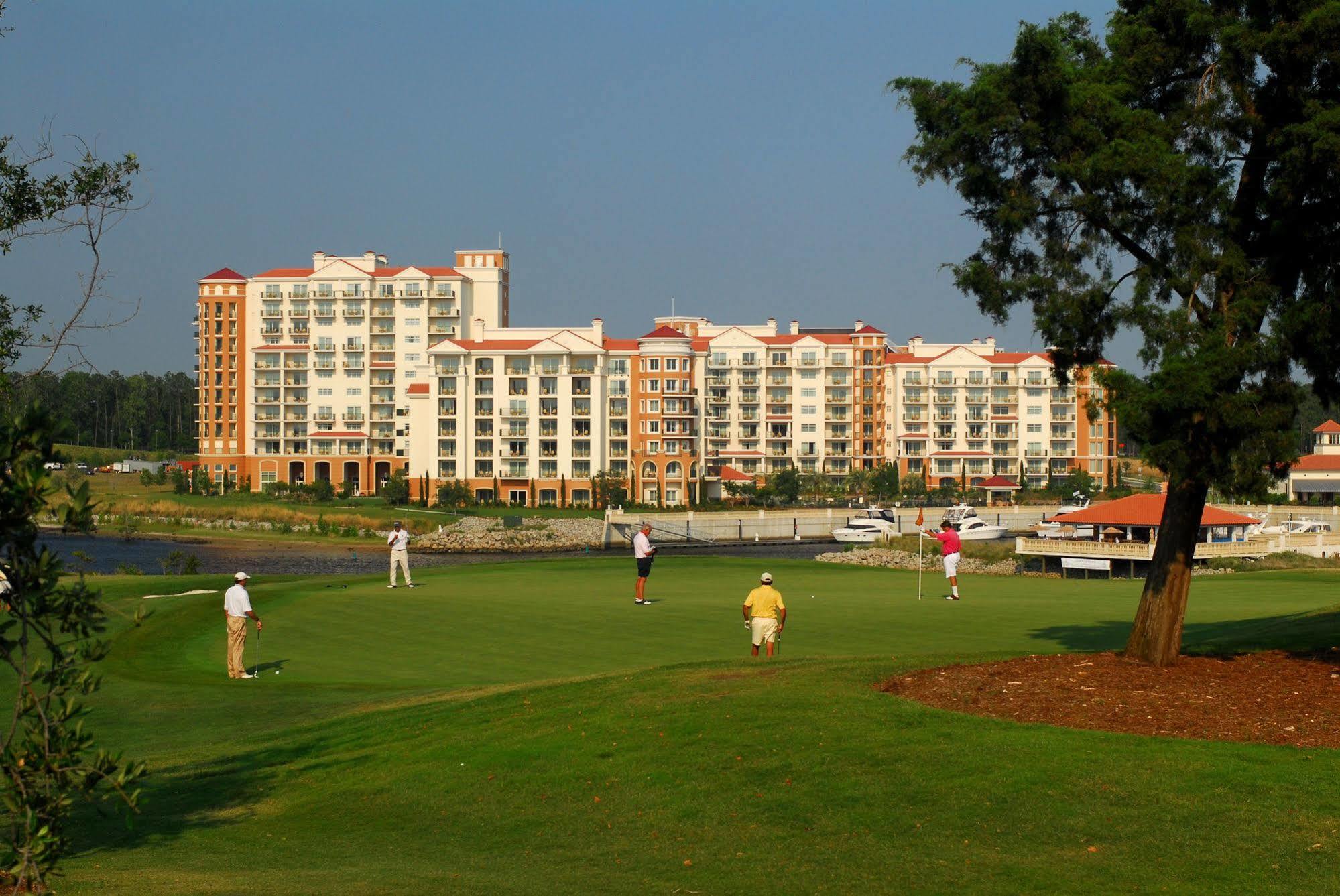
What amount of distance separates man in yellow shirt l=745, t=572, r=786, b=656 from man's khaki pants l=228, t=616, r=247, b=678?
908 centimetres

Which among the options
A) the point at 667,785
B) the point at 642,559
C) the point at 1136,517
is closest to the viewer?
the point at 667,785

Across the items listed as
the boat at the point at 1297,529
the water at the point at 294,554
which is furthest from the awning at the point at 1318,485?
the water at the point at 294,554

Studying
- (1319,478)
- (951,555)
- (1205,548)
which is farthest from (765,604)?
(1319,478)

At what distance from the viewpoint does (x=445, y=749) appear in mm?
15992

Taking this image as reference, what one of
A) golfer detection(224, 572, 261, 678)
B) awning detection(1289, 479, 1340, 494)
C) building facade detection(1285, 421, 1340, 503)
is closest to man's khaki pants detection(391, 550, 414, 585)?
golfer detection(224, 572, 261, 678)

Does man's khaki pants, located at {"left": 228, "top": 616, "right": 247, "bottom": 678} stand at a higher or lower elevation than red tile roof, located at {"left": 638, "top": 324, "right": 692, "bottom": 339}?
lower

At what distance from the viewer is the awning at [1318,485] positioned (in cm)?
12900

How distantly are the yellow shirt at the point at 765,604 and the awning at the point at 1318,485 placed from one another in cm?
11974

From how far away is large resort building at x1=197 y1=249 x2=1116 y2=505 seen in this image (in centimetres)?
13862

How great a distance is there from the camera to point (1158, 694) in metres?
16.4

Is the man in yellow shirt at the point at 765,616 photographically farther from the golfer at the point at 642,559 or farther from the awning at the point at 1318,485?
the awning at the point at 1318,485

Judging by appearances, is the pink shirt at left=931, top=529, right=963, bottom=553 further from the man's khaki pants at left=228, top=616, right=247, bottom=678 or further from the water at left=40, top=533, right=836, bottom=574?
the water at left=40, top=533, right=836, bottom=574

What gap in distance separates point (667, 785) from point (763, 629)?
9.02 meters

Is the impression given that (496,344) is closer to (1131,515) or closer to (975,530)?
(975,530)
